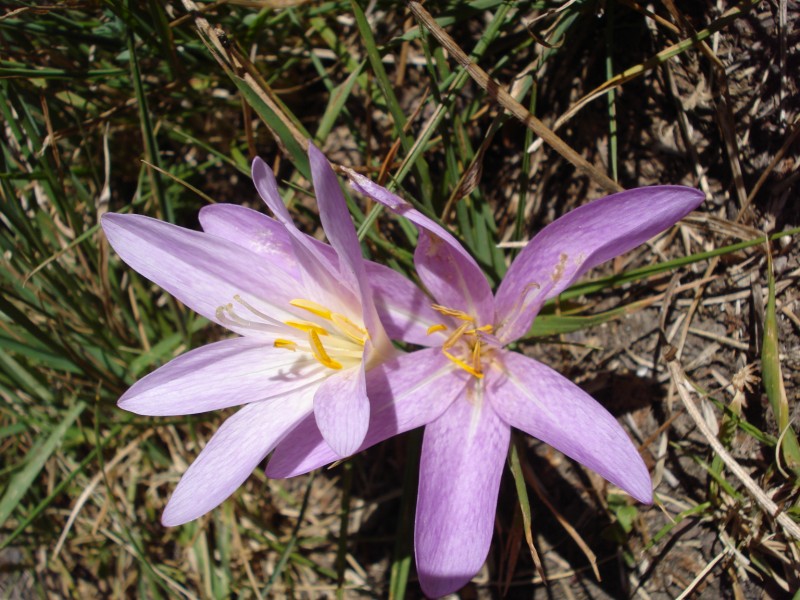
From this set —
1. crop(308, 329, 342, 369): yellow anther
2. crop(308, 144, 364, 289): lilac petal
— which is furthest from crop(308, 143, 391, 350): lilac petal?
crop(308, 329, 342, 369): yellow anther

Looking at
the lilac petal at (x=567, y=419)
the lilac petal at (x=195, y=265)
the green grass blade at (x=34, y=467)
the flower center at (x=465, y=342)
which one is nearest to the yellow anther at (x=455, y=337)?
the flower center at (x=465, y=342)

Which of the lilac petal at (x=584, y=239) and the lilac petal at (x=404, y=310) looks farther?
the lilac petal at (x=404, y=310)

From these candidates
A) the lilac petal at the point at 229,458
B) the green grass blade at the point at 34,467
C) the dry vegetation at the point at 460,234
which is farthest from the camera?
the green grass blade at the point at 34,467

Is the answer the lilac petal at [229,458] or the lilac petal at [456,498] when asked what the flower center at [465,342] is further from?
the lilac petal at [229,458]

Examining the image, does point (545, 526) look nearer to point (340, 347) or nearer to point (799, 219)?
point (340, 347)

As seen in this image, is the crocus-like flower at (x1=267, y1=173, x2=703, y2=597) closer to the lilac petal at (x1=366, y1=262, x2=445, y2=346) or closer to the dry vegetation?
the lilac petal at (x1=366, y1=262, x2=445, y2=346)

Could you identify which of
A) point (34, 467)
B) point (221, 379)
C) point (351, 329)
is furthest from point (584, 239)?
point (34, 467)
